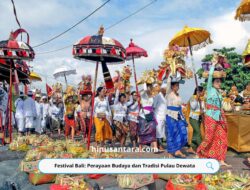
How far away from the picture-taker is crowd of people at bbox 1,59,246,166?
7.06m

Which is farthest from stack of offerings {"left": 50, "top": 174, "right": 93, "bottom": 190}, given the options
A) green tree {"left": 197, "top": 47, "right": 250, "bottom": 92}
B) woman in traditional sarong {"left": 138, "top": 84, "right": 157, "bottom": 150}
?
green tree {"left": 197, "top": 47, "right": 250, "bottom": 92}

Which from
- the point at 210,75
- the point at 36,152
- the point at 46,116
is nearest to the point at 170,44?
the point at 210,75

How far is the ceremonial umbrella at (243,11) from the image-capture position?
7.04m

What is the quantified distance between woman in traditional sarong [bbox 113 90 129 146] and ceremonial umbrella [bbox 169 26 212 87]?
8.24ft

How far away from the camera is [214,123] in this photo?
700 cm

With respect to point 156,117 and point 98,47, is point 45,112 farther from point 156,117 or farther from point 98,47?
point 98,47

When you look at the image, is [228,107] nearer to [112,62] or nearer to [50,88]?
[112,62]

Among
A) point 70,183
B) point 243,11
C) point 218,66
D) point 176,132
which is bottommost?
point 70,183

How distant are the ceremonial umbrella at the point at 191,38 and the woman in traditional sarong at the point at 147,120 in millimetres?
1336

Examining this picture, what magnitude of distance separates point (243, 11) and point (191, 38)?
1.92 meters

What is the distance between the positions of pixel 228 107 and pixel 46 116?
28.3 feet

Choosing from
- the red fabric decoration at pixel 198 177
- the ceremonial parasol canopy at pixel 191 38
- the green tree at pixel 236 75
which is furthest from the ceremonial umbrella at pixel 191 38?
the green tree at pixel 236 75

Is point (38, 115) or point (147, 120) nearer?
point (147, 120)

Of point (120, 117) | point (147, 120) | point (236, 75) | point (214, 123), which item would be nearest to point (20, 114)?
point (120, 117)
